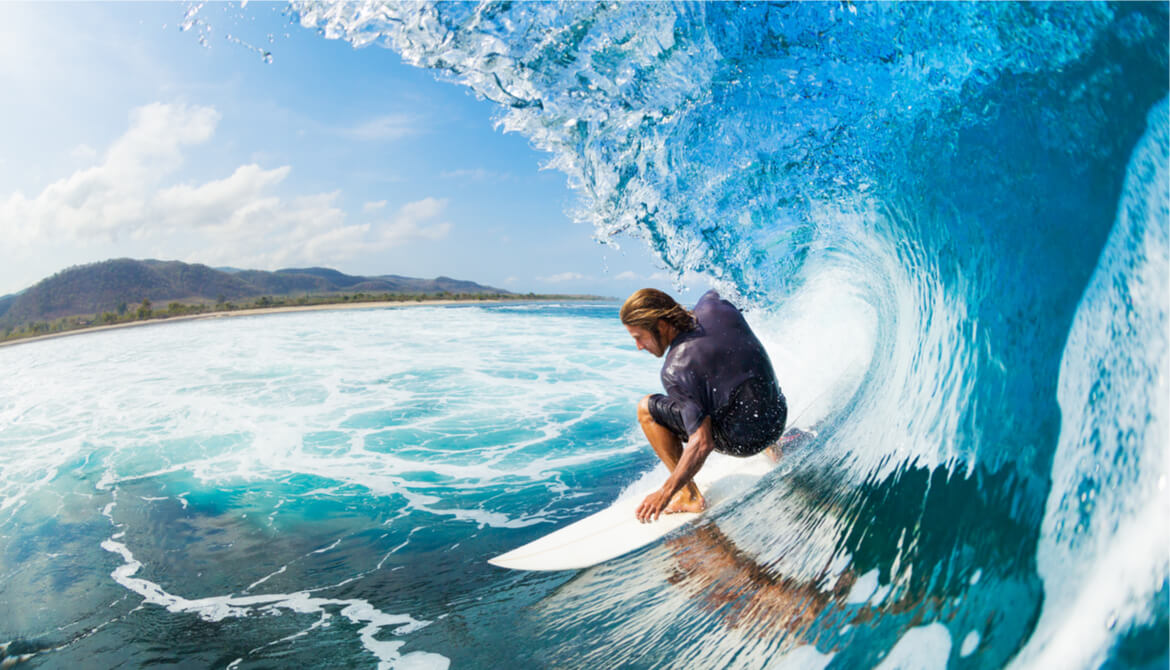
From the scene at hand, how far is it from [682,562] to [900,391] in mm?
1568

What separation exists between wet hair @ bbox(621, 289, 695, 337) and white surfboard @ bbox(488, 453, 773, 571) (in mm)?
1020

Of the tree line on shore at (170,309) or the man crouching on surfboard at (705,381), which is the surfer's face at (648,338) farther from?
the tree line on shore at (170,309)

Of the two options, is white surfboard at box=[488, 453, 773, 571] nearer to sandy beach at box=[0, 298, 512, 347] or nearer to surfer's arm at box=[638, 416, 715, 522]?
surfer's arm at box=[638, 416, 715, 522]

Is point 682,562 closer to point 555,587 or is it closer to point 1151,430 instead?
point 555,587

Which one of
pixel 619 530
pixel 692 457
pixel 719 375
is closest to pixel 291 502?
pixel 619 530

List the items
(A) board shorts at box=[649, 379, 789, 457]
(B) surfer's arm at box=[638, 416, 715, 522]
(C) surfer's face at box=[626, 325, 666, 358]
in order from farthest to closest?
(C) surfer's face at box=[626, 325, 666, 358] < (A) board shorts at box=[649, 379, 789, 457] < (B) surfer's arm at box=[638, 416, 715, 522]

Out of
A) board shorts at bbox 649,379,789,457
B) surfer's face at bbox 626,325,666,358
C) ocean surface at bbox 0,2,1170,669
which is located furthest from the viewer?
surfer's face at bbox 626,325,666,358

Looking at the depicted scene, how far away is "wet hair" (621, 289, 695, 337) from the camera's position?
261cm

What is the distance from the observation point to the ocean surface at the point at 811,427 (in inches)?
55.2

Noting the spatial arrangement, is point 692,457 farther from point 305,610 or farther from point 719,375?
point 305,610

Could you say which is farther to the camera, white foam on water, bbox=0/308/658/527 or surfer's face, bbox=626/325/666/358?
white foam on water, bbox=0/308/658/527

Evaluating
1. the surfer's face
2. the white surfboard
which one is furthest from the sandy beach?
the surfer's face

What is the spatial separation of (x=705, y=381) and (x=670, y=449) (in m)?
0.52

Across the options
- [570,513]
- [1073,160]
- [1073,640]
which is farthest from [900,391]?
[570,513]
